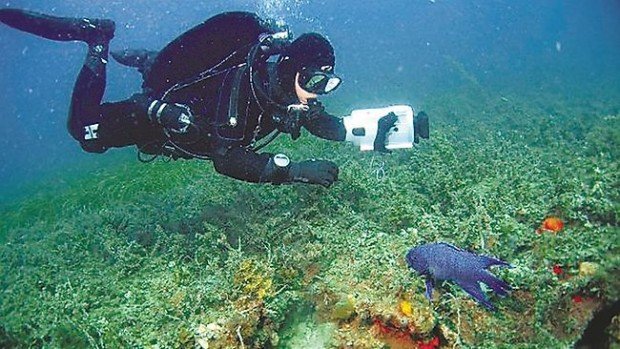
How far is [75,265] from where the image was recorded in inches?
246

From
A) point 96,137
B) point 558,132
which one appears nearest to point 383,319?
point 96,137

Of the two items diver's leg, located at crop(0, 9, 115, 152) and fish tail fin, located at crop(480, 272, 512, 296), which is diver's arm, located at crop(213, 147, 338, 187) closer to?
fish tail fin, located at crop(480, 272, 512, 296)

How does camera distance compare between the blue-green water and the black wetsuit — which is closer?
the blue-green water

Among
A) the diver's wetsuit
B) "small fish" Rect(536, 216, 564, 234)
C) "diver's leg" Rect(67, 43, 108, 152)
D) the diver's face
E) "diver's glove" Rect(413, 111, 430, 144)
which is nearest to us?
"small fish" Rect(536, 216, 564, 234)

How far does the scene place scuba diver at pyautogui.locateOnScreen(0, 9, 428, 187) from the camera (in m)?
4.73

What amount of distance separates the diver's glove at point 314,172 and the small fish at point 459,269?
1582 mm

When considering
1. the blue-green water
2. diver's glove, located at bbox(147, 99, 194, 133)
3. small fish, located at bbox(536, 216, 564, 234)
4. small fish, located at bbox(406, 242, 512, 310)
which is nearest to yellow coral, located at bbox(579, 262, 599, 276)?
the blue-green water

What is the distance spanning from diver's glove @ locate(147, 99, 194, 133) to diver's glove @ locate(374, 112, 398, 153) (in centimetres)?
212

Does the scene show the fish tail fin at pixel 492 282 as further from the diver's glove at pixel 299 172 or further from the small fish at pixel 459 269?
the diver's glove at pixel 299 172

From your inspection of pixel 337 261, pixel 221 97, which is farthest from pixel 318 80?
pixel 337 261

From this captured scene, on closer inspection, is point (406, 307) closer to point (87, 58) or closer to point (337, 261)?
point (337, 261)

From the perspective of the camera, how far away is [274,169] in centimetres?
501

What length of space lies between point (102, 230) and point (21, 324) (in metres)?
2.60

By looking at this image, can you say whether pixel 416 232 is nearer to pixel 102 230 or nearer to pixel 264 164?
pixel 264 164
